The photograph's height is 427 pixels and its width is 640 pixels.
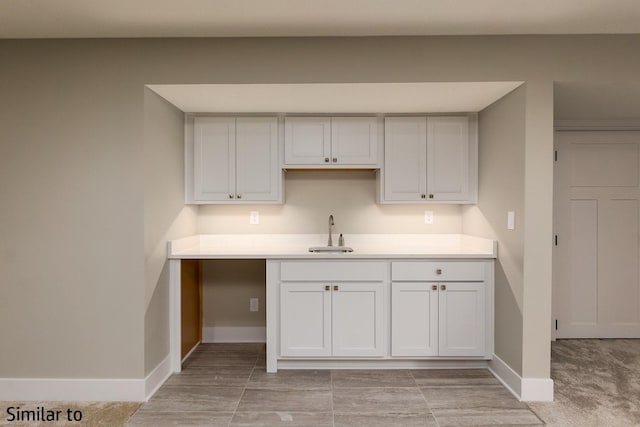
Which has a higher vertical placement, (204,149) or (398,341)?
(204,149)

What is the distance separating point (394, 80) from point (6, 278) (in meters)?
2.83

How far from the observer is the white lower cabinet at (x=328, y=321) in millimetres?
2801

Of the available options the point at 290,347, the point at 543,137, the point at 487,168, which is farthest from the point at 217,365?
the point at 543,137

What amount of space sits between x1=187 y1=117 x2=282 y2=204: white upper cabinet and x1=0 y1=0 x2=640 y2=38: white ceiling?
83cm

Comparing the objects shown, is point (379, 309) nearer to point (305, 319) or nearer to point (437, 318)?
point (437, 318)

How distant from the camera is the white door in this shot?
11.5 feet

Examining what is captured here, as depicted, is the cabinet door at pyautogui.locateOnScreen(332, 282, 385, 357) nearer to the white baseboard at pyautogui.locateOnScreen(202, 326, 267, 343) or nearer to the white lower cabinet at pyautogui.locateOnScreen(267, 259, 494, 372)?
the white lower cabinet at pyautogui.locateOnScreen(267, 259, 494, 372)

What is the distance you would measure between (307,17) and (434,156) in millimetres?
1533

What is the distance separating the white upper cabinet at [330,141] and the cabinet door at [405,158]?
12 cm

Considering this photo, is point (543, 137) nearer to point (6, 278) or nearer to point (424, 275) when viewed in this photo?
point (424, 275)

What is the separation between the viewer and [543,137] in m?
2.40

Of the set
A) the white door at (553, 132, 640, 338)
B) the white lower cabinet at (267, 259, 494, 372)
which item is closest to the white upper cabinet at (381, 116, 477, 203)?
the white lower cabinet at (267, 259, 494, 372)

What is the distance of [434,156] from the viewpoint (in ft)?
10.2

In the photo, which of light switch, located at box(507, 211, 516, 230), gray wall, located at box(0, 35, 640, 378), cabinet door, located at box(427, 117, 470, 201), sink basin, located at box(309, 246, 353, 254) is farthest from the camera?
sink basin, located at box(309, 246, 353, 254)
